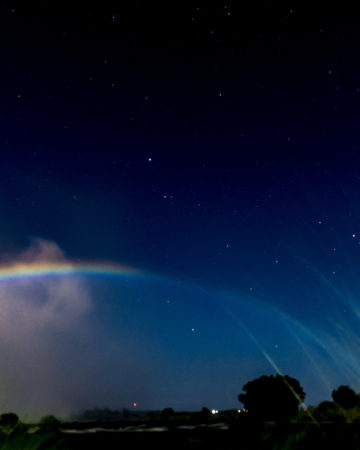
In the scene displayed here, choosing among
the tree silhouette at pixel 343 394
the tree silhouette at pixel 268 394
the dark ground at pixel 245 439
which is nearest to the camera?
the dark ground at pixel 245 439

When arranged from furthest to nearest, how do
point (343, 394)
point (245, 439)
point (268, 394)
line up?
1. point (343, 394)
2. point (268, 394)
3. point (245, 439)

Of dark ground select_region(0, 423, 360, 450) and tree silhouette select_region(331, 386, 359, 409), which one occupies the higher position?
tree silhouette select_region(331, 386, 359, 409)

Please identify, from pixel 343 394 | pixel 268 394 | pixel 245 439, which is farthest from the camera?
pixel 343 394

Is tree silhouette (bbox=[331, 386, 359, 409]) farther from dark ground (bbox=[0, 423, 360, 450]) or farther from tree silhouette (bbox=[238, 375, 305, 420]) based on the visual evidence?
dark ground (bbox=[0, 423, 360, 450])

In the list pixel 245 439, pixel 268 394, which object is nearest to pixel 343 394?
pixel 268 394

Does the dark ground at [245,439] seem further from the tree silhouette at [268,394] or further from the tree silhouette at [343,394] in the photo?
the tree silhouette at [343,394]

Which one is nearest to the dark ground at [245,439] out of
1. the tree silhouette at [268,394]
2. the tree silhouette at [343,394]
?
the tree silhouette at [268,394]

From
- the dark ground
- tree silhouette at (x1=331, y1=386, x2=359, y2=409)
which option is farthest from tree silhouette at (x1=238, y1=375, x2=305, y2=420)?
the dark ground

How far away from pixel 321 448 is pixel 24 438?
1.34m

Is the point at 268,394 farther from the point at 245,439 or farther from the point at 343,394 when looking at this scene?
the point at 245,439

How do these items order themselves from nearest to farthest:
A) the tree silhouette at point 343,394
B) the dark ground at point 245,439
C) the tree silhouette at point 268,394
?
the dark ground at point 245,439 → the tree silhouette at point 268,394 → the tree silhouette at point 343,394

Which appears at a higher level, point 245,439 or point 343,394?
point 343,394

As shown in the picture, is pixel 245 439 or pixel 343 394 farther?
pixel 343 394

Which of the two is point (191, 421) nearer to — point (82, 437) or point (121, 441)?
point (121, 441)
